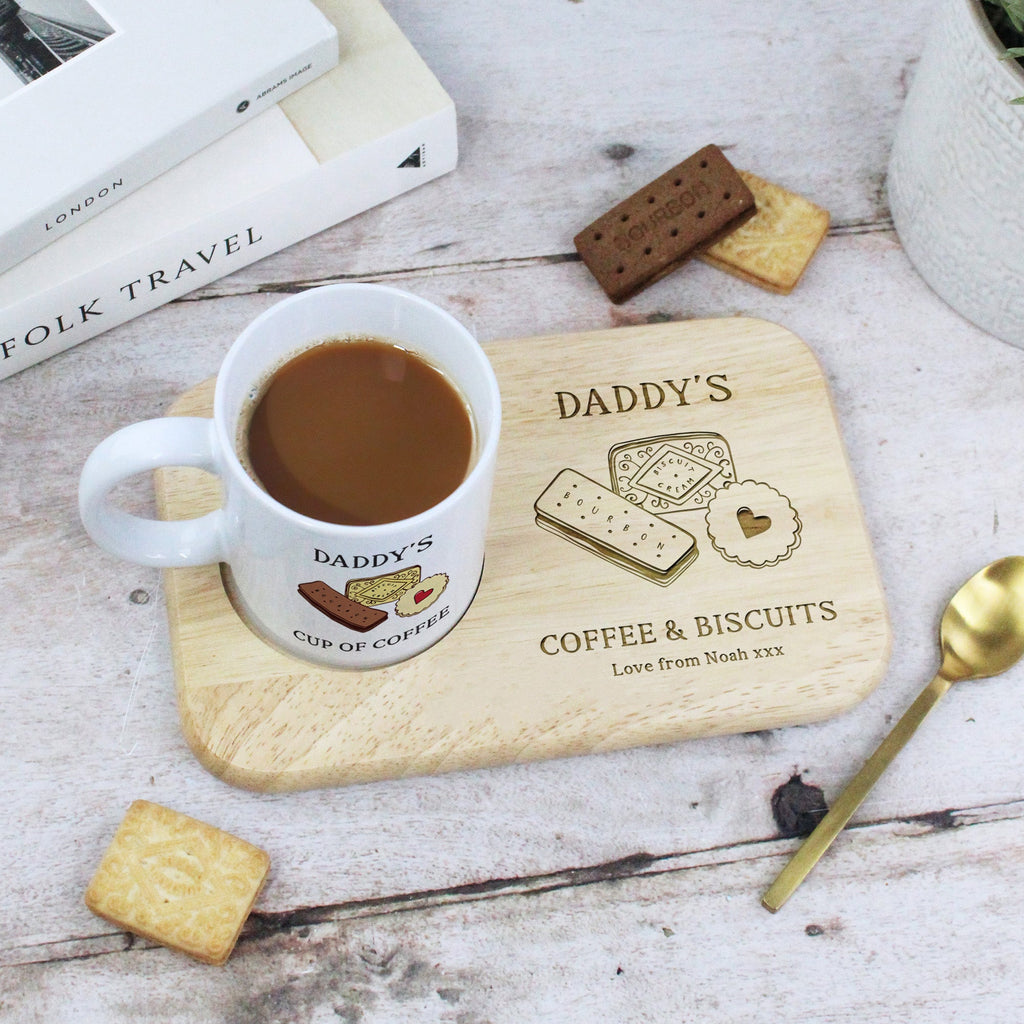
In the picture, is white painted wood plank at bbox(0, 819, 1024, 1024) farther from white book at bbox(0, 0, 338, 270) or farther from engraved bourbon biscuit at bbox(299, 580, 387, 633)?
white book at bbox(0, 0, 338, 270)

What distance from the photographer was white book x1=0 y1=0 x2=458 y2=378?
0.87m

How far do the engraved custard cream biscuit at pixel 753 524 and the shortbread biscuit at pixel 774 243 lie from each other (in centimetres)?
20

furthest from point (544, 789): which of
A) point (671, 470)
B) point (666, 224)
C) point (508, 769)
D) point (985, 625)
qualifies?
point (666, 224)

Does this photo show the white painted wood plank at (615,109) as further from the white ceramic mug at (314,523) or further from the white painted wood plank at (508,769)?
the white ceramic mug at (314,523)

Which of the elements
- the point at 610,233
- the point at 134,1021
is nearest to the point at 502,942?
the point at 134,1021

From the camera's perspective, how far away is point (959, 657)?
2.82 ft

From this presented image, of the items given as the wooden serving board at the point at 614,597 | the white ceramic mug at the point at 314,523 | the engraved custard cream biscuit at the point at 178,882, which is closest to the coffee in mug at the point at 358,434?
the white ceramic mug at the point at 314,523

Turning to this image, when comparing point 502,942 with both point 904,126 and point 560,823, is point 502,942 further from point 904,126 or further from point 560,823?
point 904,126

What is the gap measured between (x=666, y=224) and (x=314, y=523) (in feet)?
1.51

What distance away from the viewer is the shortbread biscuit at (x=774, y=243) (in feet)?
3.17

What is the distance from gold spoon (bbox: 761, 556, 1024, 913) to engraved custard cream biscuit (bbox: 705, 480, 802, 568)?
0.46 feet

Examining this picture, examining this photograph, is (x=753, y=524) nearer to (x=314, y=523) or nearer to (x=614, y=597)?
(x=614, y=597)

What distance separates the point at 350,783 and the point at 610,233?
0.47 m

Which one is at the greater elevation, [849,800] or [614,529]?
[614,529]
